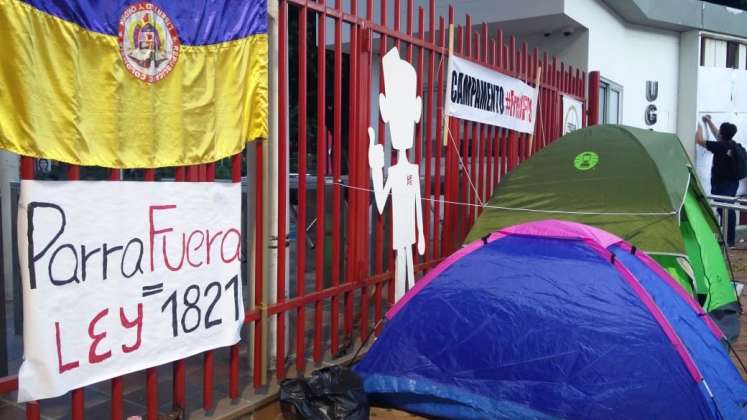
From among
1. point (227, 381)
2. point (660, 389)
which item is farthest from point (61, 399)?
point (660, 389)

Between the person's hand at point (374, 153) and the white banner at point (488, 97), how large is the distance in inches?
36.8

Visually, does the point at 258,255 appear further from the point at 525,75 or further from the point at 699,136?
the point at 699,136

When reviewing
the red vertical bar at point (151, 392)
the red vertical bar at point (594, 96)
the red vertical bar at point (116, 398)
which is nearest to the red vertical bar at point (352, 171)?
the red vertical bar at point (151, 392)

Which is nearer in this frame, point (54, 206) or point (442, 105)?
point (54, 206)

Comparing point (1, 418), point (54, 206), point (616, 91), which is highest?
point (616, 91)

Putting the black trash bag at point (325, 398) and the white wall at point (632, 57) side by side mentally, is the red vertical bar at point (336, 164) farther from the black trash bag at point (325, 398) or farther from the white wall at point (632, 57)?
the white wall at point (632, 57)

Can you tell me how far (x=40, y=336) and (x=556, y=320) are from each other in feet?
8.09

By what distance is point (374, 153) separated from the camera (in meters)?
4.41

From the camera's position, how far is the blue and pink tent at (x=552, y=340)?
3.19 metres

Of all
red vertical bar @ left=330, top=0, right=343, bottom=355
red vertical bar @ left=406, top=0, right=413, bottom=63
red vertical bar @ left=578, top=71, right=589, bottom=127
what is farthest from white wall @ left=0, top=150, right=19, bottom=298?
red vertical bar @ left=578, top=71, right=589, bottom=127

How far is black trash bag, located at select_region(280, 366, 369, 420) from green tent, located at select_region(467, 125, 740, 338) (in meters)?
1.96

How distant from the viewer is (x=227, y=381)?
3875mm

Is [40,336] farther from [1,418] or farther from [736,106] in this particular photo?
[736,106]

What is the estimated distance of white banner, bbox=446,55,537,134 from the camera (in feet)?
17.0
